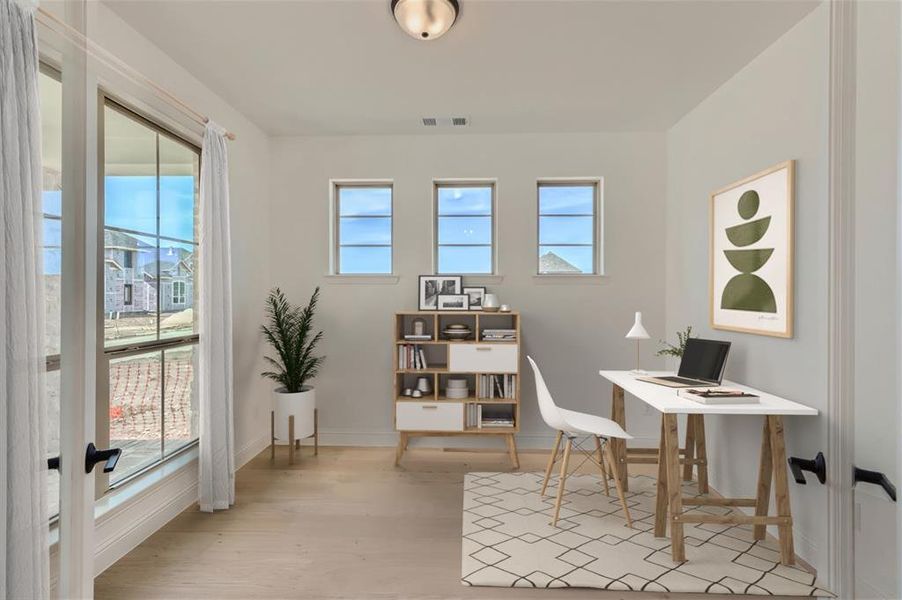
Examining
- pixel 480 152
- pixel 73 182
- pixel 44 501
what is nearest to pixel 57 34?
pixel 73 182

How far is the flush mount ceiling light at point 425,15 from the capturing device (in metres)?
2.14

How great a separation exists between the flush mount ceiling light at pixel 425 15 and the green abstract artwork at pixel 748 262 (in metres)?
1.89

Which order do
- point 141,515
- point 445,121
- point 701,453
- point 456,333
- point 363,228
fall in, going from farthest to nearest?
point 363,228, point 456,333, point 445,121, point 701,453, point 141,515

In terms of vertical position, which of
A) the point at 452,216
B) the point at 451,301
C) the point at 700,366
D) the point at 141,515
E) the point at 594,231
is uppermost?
the point at 452,216

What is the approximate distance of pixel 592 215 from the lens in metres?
4.20

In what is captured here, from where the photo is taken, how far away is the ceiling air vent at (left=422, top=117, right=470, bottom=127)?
3.68 meters

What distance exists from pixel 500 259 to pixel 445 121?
47.3 inches

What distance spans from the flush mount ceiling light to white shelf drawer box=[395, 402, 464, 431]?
8.34 feet

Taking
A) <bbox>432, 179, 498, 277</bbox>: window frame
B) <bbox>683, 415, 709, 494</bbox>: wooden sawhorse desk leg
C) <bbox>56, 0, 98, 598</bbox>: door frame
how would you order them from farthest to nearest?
<bbox>432, 179, 498, 277</bbox>: window frame → <bbox>683, 415, 709, 494</bbox>: wooden sawhorse desk leg → <bbox>56, 0, 98, 598</bbox>: door frame

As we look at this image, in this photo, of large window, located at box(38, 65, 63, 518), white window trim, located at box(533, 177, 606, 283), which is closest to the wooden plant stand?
white window trim, located at box(533, 177, 606, 283)

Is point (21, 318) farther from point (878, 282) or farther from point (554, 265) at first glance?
point (554, 265)

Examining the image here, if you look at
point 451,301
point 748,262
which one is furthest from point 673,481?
point 451,301

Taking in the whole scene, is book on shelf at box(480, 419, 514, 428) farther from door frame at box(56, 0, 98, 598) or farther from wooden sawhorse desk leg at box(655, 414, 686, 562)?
door frame at box(56, 0, 98, 598)

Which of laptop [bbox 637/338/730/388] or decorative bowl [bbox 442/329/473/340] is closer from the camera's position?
laptop [bbox 637/338/730/388]
